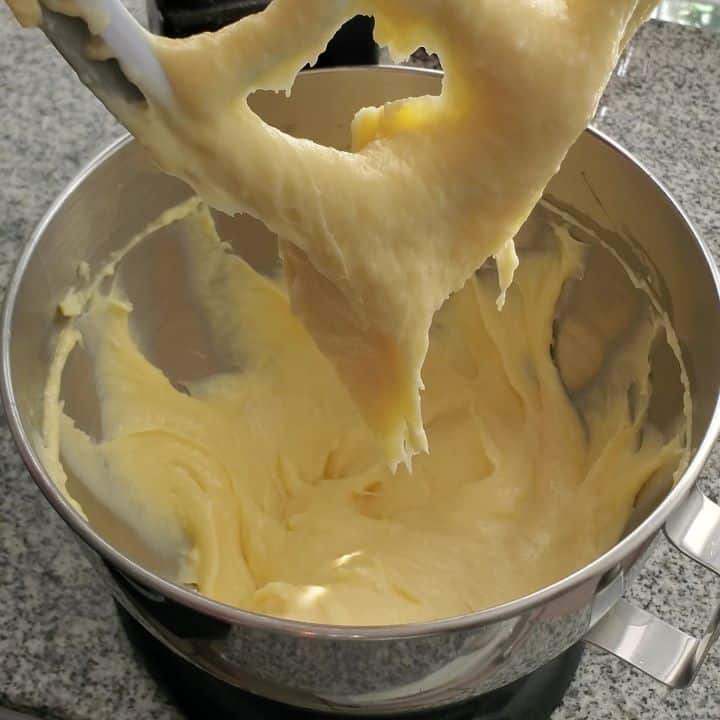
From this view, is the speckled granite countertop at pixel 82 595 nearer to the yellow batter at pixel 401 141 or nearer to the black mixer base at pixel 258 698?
the black mixer base at pixel 258 698

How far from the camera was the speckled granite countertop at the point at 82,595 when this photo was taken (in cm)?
68

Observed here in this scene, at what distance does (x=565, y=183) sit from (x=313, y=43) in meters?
0.39

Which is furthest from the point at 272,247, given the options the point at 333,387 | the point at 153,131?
the point at 153,131

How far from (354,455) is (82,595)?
0.26 m

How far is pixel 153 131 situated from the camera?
44 cm

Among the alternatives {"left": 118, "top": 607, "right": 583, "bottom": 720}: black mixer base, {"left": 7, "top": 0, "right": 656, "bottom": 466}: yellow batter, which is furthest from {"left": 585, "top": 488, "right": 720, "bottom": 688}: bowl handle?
{"left": 7, "top": 0, "right": 656, "bottom": 466}: yellow batter

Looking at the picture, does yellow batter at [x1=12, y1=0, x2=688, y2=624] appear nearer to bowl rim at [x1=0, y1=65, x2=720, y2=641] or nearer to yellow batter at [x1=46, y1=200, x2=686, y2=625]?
yellow batter at [x1=46, y1=200, x2=686, y2=625]

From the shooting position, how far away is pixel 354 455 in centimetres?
86

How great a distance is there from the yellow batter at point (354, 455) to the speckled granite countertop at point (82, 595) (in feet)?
0.22

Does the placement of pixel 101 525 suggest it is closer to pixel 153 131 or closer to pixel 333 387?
pixel 333 387

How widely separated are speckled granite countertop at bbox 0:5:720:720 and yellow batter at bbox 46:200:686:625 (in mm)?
66

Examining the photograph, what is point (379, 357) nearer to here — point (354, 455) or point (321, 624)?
point (321, 624)

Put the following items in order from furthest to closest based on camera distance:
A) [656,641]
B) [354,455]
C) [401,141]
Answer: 1. [354,455]
2. [656,641]
3. [401,141]

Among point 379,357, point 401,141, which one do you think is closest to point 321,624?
point 379,357
